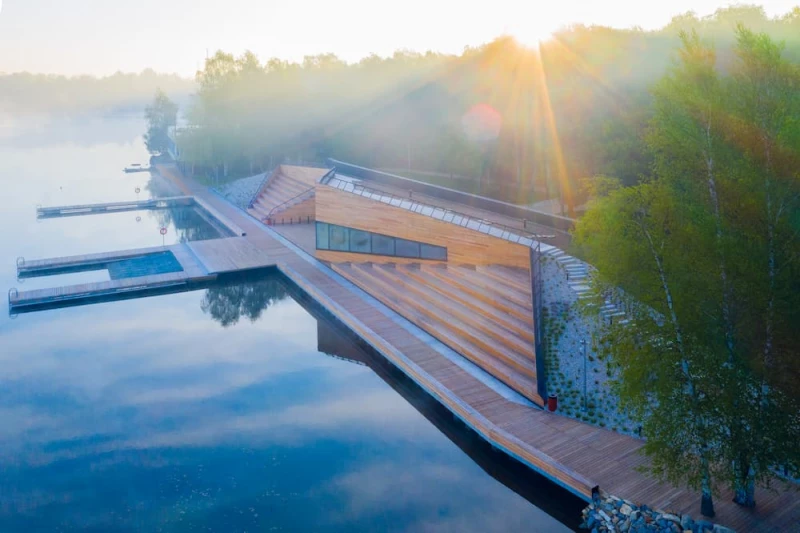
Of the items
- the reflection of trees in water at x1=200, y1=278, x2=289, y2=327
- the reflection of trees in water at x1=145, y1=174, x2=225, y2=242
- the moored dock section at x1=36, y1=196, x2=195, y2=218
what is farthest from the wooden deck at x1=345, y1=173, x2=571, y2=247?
the moored dock section at x1=36, y1=196, x2=195, y2=218

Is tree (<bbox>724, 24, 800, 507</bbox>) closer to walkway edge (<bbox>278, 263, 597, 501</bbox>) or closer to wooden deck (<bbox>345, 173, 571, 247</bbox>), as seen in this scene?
walkway edge (<bbox>278, 263, 597, 501</bbox>)

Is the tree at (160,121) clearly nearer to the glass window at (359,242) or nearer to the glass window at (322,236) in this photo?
the glass window at (322,236)

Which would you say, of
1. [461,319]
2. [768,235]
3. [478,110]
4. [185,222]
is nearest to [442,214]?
[461,319]

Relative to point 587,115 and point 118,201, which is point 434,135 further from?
point 118,201

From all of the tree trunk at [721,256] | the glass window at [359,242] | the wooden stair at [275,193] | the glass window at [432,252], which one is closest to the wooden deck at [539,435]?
the glass window at [359,242]

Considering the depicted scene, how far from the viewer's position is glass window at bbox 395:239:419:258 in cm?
2549

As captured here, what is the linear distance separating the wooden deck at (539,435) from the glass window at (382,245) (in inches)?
86.3

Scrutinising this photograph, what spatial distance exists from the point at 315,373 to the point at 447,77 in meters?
33.6

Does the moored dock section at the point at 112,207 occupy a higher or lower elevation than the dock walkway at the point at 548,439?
higher

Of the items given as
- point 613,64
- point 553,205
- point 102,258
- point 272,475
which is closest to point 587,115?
point 553,205

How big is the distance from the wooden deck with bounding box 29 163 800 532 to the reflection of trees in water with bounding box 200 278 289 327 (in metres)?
3.20

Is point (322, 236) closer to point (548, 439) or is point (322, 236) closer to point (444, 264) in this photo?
point (444, 264)

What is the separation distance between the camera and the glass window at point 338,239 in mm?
28797

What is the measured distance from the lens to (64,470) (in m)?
15.1
